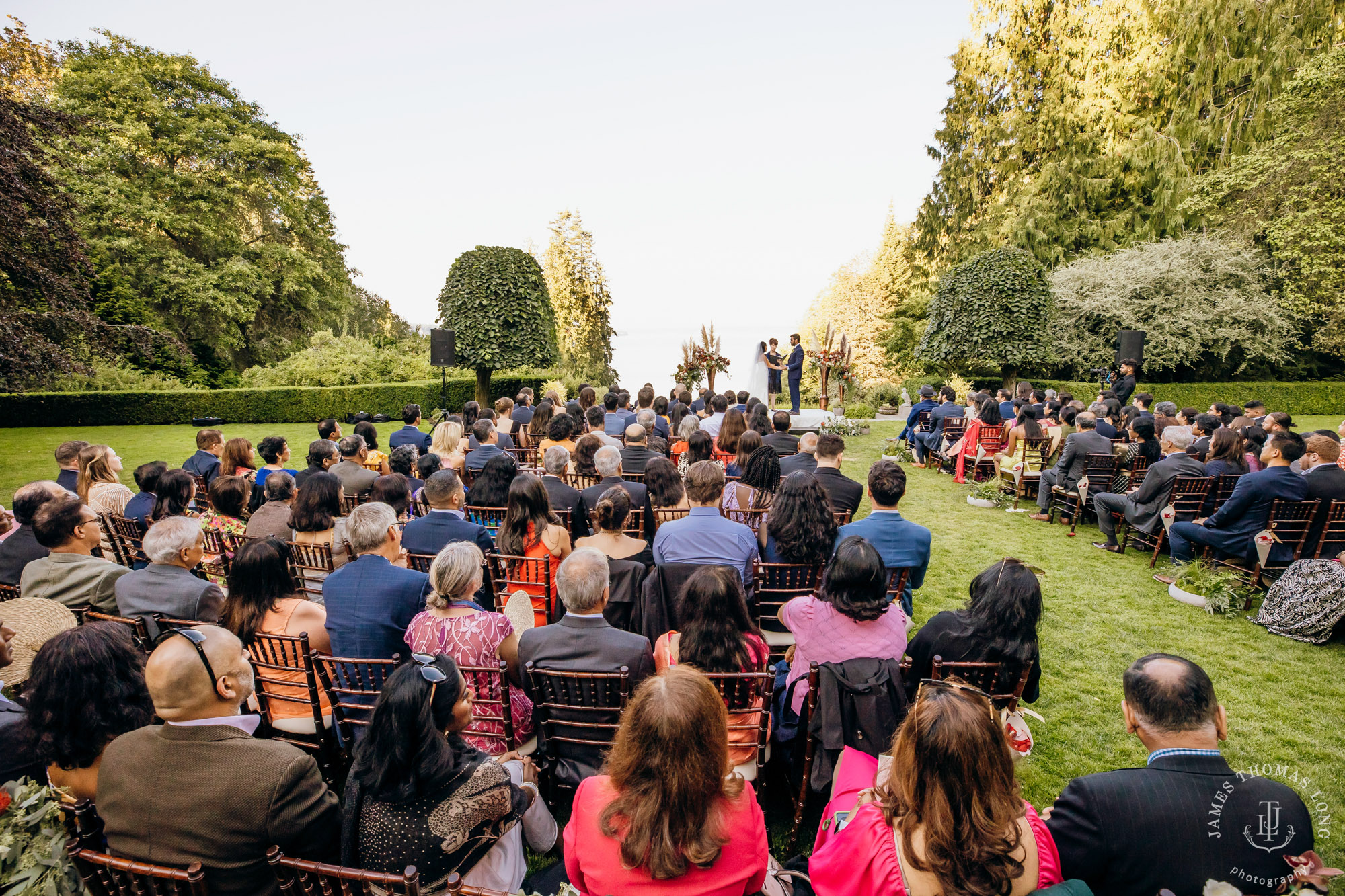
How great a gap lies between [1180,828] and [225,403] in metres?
20.5

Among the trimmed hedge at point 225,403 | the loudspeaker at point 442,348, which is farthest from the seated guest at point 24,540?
the trimmed hedge at point 225,403

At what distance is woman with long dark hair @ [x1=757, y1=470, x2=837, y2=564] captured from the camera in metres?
3.98

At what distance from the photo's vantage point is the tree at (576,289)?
29312mm

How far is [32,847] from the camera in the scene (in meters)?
1.51

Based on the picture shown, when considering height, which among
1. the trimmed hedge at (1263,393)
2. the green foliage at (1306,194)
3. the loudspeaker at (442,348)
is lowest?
the trimmed hedge at (1263,393)

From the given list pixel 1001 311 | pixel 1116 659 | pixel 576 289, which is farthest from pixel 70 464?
pixel 576 289

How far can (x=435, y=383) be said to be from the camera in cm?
1903

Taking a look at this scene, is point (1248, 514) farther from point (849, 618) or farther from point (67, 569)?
point (67, 569)

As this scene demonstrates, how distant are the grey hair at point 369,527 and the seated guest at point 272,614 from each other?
0.32 m

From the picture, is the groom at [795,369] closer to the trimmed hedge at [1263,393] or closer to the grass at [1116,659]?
the grass at [1116,659]

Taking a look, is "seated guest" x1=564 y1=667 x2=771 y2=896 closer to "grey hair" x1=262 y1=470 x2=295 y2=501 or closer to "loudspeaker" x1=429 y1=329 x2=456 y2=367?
"grey hair" x1=262 y1=470 x2=295 y2=501

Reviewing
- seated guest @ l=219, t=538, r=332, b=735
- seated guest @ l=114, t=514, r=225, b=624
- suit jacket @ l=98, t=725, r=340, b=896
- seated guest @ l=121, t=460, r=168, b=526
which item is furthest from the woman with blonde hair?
suit jacket @ l=98, t=725, r=340, b=896

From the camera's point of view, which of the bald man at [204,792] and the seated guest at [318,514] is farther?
the seated guest at [318,514]

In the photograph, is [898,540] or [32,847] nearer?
[32,847]
